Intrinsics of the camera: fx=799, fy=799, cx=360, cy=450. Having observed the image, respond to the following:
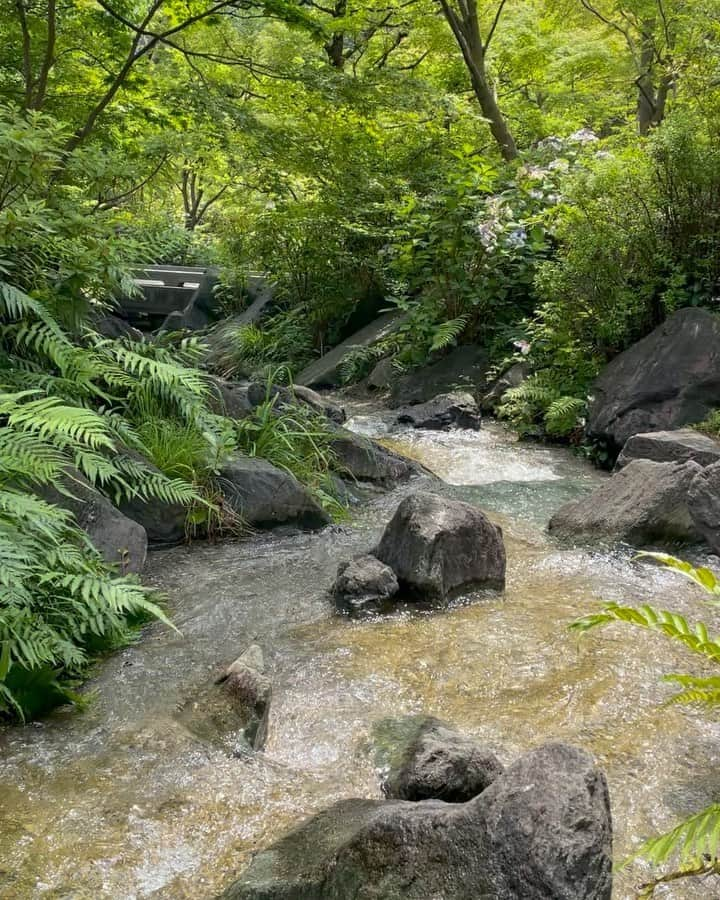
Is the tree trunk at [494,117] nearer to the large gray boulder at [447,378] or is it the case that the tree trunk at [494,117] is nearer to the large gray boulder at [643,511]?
the large gray boulder at [447,378]

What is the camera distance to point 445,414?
8.95 metres

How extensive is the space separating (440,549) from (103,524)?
5.78 ft

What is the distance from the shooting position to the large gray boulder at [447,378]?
10.1 metres

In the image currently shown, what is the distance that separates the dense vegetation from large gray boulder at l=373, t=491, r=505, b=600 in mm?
1261

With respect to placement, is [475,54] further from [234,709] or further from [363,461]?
[234,709]

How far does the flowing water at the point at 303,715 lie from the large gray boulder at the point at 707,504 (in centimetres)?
51

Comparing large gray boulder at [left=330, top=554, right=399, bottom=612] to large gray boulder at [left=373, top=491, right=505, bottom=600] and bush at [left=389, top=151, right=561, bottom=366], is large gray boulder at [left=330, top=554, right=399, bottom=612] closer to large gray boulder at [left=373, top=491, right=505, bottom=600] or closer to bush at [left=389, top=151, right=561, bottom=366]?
large gray boulder at [left=373, top=491, right=505, bottom=600]

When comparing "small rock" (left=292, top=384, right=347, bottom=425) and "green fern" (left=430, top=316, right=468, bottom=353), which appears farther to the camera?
"green fern" (left=430, top=316, right=468, bottom=353)

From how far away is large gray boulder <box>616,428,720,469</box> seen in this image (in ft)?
19.5

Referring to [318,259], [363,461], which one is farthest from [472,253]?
[363,461]

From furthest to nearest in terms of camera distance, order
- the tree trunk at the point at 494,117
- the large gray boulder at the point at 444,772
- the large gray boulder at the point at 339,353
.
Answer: the tree trunk at the point at 494,117, the large gray boulder at the point at 339,353, the large gray boulder at the point at 444,772

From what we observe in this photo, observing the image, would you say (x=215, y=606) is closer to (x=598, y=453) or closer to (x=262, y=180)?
(x=598, y=453)

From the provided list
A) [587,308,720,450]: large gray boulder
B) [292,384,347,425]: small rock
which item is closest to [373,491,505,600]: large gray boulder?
[292,384,347,425]: small rock

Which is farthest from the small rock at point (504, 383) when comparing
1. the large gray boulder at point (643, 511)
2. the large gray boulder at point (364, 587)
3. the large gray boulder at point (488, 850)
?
the large gray boulder at point (488, 850)
